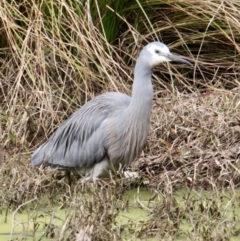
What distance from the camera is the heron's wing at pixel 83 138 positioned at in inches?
237

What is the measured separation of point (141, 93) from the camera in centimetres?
591

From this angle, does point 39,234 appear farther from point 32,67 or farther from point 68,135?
point 32,67

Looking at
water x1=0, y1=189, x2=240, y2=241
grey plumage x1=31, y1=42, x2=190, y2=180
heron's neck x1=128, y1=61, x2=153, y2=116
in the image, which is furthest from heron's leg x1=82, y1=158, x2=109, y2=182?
water x1=0, y1=189, x2=240, y2=241

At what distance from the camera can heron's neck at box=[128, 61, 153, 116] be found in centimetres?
592

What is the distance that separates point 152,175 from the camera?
6.20 m

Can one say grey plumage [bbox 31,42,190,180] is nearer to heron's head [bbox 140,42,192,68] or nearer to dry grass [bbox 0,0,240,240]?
heron's head [bbox 140,42,192,68]

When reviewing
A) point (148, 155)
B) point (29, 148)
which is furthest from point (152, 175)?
point (29, 148)

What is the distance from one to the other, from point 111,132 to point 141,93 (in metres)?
0.31

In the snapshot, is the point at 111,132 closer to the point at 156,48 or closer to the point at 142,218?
the point at 156,48

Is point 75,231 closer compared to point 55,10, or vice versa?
point 75,231

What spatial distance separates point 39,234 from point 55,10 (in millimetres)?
2751

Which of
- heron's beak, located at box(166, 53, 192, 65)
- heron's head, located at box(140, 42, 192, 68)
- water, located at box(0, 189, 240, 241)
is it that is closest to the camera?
water, located at box(0, 189, 240, 241)

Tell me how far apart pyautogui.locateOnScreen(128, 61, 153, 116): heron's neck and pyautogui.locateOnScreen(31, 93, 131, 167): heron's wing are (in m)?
0.16

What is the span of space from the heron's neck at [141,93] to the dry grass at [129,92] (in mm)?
420
